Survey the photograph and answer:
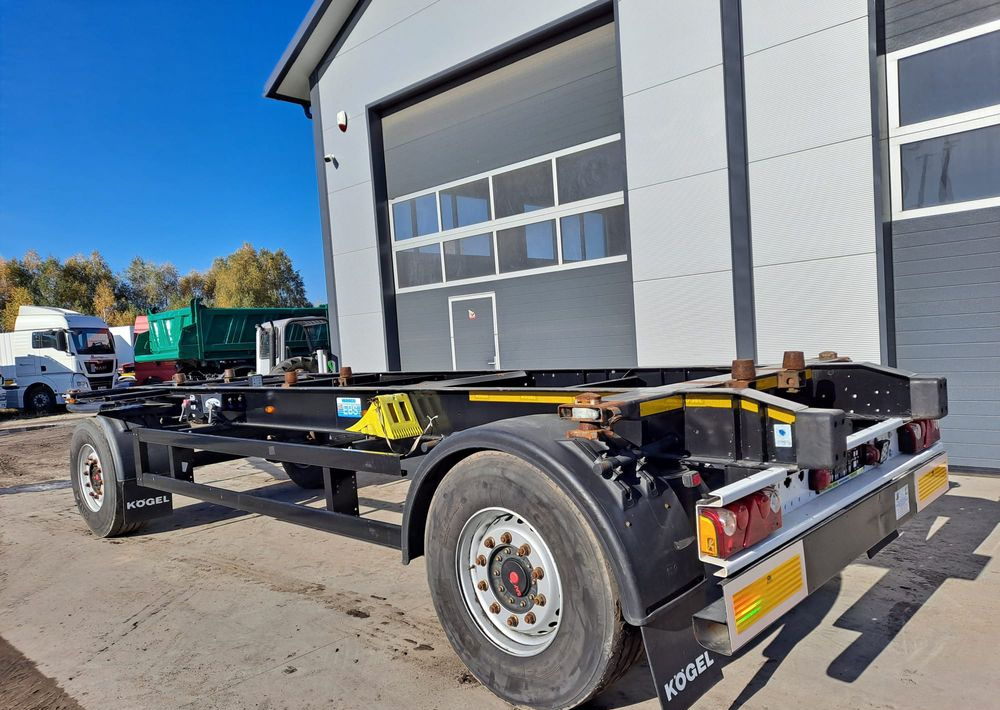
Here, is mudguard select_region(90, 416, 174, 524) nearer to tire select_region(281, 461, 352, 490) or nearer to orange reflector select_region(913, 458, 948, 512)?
tire select_region(281, 461, 352, 490)

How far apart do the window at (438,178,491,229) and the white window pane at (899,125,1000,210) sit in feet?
18.4

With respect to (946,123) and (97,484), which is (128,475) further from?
(946,123)

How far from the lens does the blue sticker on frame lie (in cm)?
394

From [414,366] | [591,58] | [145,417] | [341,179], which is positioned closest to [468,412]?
[145,417]

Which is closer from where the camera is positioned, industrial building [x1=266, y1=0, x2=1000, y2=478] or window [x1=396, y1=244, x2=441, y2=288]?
industrial building [x1=266, y1=0, x2=1000, y2=478]

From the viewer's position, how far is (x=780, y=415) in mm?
2398

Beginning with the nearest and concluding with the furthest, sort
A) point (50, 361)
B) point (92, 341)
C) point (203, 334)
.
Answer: point (50, 361)
point (203, 334)
point (92, 341)

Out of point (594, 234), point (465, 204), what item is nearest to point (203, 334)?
point (465, 204)

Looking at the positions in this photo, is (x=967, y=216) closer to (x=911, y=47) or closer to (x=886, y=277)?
(x=886, y=277)

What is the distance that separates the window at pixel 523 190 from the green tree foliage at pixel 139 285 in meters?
47.7

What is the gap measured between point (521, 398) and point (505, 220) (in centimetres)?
716

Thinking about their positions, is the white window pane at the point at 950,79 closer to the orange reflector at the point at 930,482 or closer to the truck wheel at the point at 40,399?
the orange reflector at the point at 930,482

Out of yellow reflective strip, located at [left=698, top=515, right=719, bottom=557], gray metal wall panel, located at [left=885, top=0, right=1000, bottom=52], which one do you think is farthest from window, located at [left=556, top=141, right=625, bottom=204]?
yellow reflective strip, located at [left=698, top=515, right=719, bottom=557]

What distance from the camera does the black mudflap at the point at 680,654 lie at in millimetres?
2150
